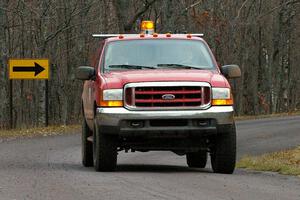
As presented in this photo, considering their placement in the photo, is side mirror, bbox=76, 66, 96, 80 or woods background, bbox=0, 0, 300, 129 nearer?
side mirror, bbox=76, 66, 96, 80

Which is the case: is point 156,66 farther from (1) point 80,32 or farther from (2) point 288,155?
(1) point 80,32

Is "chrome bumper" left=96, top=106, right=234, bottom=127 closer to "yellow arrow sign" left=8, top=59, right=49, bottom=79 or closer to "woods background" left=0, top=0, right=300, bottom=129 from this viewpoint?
"yellow arrow sign" left=8, top=59, right=49, bottom=79

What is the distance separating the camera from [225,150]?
1345cm

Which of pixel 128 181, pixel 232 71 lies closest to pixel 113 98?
pixel 128 181

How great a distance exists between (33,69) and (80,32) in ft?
60.2

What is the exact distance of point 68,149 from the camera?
21.1 metres

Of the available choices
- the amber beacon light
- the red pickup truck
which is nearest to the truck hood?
the red pickup truck

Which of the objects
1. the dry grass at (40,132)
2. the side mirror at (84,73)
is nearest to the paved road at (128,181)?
the side mirror at (84,73)

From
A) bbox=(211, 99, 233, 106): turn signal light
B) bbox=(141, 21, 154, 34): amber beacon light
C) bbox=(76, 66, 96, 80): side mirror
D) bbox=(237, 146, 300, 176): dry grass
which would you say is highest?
bbox=(141, 21, 154, 34): amber beacon light

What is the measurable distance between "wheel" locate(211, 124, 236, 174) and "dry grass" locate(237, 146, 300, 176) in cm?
110

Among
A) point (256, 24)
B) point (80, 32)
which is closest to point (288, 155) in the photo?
point (80, 32)

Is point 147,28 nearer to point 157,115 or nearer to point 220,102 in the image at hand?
point 220,102

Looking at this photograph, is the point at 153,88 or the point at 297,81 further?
the point at 297,81

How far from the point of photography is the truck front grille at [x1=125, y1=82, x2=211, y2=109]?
13055 millimetres
